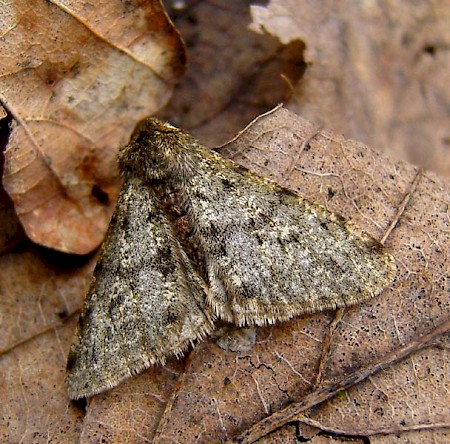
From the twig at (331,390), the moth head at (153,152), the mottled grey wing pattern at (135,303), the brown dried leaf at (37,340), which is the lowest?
the twig at (331,390)

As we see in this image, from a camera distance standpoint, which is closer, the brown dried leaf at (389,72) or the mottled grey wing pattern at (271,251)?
the mottled grey wing pattern at (271,251)

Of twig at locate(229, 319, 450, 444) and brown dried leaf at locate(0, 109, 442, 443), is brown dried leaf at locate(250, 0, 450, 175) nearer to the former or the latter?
brown dried leaf at locate(0, 109, 442, 443)

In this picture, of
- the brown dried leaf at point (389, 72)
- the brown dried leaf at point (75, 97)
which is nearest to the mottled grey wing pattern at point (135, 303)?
the brown dried leaf at point (75, 97)

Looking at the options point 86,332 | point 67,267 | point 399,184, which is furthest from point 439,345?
point 67,267

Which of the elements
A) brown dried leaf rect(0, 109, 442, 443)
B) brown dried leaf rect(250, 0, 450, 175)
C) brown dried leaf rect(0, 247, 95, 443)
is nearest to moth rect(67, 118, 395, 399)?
brown dried leaf rect(0, 109, 442, 443)

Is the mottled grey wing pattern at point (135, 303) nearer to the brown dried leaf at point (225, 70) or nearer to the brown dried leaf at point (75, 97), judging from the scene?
the brown dried leaf at point (75, 97)

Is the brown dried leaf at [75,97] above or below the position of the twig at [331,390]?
above

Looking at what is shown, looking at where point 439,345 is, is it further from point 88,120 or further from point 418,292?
point 88,120

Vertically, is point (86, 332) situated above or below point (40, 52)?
below

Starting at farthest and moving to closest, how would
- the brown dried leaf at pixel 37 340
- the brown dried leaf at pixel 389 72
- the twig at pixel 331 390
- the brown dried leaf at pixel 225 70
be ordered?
the brown dried leaf at pixel 389 72 < the brown dried leaf at pixel 225 70 < the brown dried leaf at pixel 37 340 < the twig at pixel 331 390
